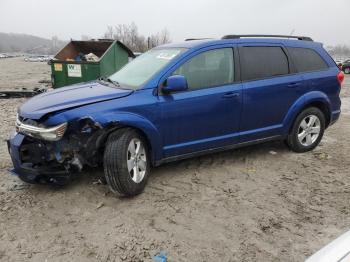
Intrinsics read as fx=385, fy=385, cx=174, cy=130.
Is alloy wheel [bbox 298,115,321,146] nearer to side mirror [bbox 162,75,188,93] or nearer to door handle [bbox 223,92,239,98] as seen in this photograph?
door handle [bbox 223,92,239,98]

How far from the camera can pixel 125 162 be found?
4.04 metres

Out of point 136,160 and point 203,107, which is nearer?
point 136,160

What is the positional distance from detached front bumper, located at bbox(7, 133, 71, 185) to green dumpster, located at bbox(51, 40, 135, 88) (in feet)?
19.1

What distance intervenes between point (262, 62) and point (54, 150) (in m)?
2.98

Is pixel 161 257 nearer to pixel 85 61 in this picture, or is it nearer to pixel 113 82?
pixel 113 82

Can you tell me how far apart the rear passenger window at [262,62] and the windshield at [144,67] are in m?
0.90

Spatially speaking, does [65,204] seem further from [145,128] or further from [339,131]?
[339,131]

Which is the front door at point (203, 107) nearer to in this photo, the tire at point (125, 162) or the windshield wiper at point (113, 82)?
the tire at point (125, 162)

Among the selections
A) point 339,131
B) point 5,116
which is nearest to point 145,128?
→ point 339,131

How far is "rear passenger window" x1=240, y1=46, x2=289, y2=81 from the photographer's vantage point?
16.7 feet

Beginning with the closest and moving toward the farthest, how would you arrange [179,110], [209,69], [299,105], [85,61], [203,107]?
[179,110] → [203,107] → [209,69] → [299,105] → [85,61]

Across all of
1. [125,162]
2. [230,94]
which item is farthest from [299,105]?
[125,162]

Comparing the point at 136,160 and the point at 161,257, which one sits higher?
the point at 136,160

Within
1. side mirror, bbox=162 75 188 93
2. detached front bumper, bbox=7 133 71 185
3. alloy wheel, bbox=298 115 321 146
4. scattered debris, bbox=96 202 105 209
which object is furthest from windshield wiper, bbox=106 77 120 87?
alloy wheel, bbox=298 115 321 146
